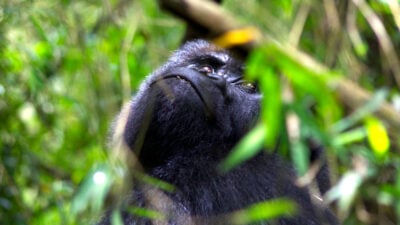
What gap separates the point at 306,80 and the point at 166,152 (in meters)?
0.75

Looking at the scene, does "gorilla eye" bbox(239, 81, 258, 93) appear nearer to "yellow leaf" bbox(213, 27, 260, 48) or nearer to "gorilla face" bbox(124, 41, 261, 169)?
"gorilla face" bbox(124, 41, 261, 169)

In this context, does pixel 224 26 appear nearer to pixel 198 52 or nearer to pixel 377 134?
pixel 198 52

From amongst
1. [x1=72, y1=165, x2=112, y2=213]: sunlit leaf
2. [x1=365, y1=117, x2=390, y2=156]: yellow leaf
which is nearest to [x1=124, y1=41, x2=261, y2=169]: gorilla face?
[x1=72, y1=165, x2=112, y2=213]: sunlit leaf

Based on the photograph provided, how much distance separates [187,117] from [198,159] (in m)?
0.15

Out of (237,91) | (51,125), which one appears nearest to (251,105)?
(237,91)

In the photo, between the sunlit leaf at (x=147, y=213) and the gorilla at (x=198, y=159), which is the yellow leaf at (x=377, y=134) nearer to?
the gorilla at (x=198, y=159)

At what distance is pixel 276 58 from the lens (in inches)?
89.8

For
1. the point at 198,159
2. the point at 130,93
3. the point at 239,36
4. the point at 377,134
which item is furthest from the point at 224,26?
the point at 130,93

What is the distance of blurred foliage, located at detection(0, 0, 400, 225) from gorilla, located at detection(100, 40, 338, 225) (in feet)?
0.34

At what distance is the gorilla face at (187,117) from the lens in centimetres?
Answer: 284

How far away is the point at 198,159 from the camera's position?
9.33ft

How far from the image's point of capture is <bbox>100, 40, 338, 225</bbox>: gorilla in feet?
9.06

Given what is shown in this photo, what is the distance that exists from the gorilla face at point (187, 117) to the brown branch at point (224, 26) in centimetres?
19

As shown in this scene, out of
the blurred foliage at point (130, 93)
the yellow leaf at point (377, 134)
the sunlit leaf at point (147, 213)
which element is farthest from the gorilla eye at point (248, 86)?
the sunlit leaf at point (147, 213)
